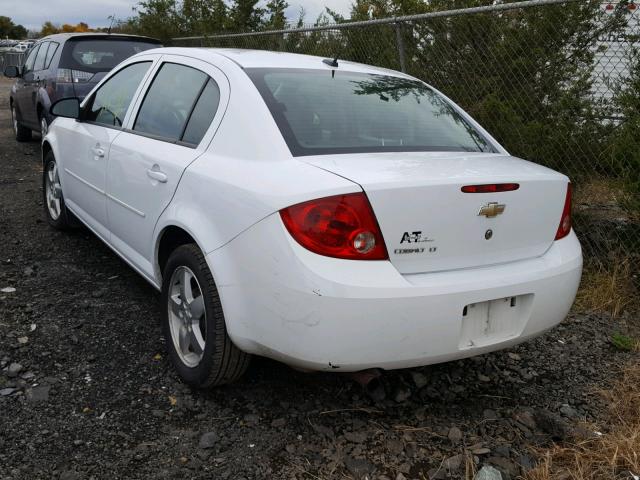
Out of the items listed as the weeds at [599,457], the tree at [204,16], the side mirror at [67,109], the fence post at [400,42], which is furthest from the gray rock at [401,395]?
the tree at [204,16]

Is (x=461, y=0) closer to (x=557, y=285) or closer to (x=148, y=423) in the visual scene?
(x=557, y=285)

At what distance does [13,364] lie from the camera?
3168mm

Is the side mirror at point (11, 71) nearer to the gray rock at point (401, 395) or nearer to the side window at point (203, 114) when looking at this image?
the side window at point (203, 114)

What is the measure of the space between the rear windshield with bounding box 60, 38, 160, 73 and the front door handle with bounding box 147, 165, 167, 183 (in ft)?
17.7

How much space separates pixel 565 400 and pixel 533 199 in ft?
3.63

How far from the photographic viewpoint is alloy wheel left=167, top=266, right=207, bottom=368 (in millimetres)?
2914

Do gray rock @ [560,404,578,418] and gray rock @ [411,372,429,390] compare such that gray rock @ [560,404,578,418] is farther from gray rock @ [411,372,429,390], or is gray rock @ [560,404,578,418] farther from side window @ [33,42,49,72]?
side window @ [33,42,49,72]

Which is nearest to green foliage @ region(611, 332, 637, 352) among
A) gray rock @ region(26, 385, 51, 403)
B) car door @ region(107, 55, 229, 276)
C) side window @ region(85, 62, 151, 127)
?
car door @ region(107, 55, 229, 276)

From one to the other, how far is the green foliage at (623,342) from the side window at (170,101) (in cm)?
280

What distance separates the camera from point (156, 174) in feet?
10.3

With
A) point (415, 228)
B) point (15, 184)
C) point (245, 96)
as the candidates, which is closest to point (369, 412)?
point (415, 228)

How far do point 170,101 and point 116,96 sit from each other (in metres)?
0.92

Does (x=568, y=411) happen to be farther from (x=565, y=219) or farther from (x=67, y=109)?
(x=67, y=109)

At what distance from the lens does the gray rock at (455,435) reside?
2662 millimetres
